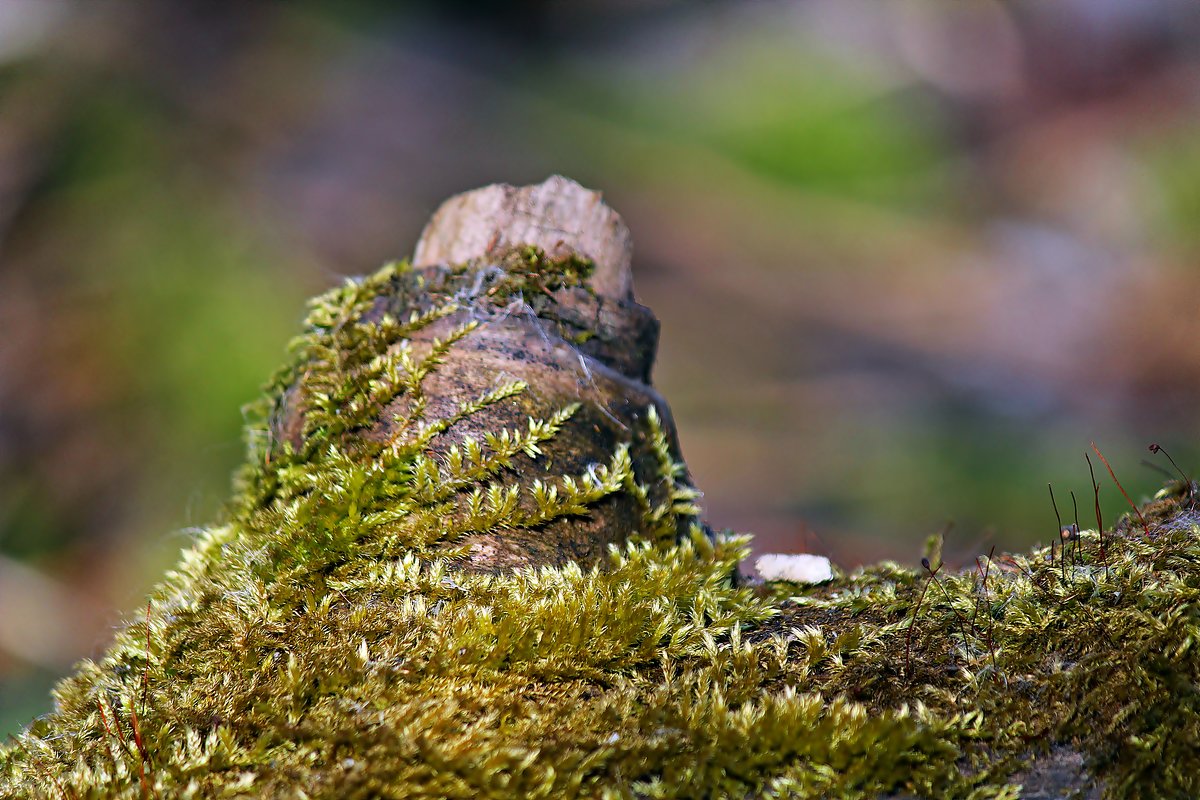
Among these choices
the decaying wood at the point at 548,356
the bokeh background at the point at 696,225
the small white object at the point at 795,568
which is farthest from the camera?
the bokeh background at the point at 696,225

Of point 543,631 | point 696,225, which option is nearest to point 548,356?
point 543,631

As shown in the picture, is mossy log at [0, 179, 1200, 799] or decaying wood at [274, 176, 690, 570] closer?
mossy log at [0, 179, 1200, 799]

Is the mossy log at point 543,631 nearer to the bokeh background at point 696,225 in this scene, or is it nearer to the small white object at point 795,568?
the small white object at point 795,568

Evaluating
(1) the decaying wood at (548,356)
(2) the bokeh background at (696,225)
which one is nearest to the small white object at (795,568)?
(1) the decaying wood at (548,356)

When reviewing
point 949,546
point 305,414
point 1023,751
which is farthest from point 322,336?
point 949,546

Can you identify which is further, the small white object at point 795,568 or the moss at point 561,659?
the small white object at point 795,568

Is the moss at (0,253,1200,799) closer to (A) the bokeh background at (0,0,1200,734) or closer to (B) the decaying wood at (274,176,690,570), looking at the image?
(B) the decaying wood at (274,176,690,570)

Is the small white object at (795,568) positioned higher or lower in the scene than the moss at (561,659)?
higher

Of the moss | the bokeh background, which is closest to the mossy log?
the moss

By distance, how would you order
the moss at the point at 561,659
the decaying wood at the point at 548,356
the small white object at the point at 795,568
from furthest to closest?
the small white object at the point at 795,568 < the decaying wood at the point at 548,356 < the moss at the point at 561,659
